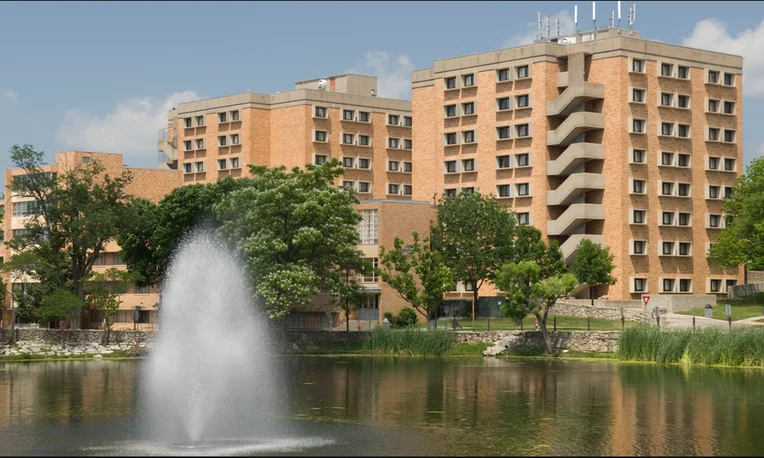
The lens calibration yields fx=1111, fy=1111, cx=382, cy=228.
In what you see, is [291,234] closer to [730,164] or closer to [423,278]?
[423,278]

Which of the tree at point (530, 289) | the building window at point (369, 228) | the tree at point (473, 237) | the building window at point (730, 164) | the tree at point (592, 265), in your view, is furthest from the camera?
the building window at point (730, 164)

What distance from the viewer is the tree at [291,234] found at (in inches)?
A: 3325

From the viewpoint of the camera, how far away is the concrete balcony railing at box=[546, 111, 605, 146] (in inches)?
4690

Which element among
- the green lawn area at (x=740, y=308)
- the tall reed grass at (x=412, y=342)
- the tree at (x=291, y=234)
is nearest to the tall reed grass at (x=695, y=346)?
the tall reed grass at (x=412, y=342)

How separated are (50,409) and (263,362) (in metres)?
31.3

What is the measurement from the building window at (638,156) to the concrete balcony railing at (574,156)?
3.34 m

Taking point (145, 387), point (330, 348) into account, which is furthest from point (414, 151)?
point (145, 387)

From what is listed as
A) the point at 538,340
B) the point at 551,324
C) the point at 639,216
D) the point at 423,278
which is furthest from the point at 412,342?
the point at 639,216

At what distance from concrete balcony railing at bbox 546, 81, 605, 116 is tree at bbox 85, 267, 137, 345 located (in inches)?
1999

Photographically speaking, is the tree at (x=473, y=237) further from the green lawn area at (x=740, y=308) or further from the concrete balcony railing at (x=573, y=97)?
the green lawn area at (x=740, y=308)

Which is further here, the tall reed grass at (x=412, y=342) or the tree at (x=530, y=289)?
the tall reed grass at (x=412, y=342)

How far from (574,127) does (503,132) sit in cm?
1031

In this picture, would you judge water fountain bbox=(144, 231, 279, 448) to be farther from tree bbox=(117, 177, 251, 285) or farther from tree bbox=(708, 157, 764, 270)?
tree bbox=(708, 157, 764, 270)

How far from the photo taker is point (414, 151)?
137250mm
